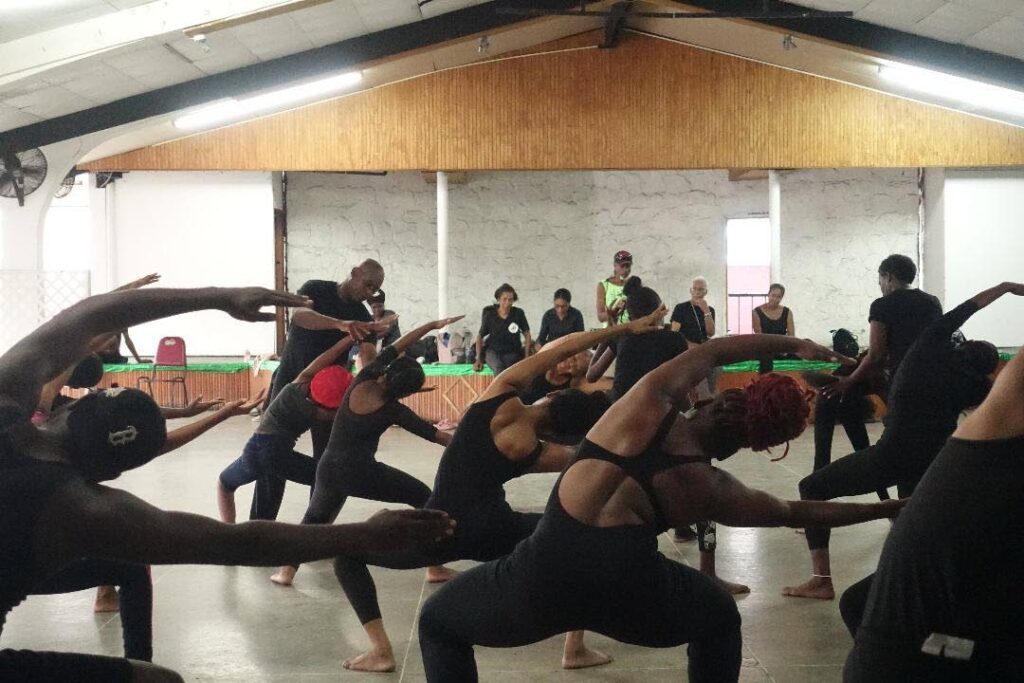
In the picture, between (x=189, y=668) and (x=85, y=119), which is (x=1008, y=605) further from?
(x=85, y=119)

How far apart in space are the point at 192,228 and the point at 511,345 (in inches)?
222

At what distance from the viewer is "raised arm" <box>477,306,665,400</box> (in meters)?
3.33

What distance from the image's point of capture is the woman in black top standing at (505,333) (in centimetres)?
1082

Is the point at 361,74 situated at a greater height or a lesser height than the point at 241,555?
greater

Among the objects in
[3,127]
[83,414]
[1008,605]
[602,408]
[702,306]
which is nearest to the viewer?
[1008,605]

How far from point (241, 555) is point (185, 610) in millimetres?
3078

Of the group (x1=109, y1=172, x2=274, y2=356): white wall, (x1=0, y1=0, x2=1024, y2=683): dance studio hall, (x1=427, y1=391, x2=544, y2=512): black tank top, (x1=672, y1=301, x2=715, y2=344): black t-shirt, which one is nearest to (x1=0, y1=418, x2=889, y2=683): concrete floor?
(x1=0, y1=0, x2=1024, y2=683): dance studio hall

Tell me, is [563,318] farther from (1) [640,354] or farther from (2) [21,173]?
(2) [21,173]

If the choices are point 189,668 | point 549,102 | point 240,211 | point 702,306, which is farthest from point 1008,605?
point 240,211

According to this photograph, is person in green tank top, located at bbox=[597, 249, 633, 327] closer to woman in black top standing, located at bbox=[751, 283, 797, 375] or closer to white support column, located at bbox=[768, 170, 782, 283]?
woman in black top standing, located at bbox=[751, 283, 797, 375]

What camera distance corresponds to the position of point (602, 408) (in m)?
3.23

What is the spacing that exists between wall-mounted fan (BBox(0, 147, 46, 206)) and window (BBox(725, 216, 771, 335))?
971 centimetres

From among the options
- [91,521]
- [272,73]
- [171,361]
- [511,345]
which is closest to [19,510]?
[91,521]

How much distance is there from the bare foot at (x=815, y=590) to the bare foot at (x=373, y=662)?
1.97 m
